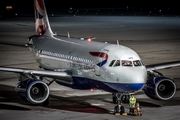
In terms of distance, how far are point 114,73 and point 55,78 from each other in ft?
17.6

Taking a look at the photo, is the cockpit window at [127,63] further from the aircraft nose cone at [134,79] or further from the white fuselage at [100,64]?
the aircraft nose cone at [134,79]

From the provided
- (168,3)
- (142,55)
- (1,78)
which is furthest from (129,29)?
(168,3)

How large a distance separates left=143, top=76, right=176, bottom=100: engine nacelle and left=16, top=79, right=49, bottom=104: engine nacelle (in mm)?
5848

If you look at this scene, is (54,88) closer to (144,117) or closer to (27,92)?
(27,92)

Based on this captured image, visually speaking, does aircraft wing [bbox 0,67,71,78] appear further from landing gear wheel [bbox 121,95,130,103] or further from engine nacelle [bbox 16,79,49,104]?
landing gear wheel [bbox 121,95,130,103]

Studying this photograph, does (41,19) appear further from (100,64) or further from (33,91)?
(100,64)

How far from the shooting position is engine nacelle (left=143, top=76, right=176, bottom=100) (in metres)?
30.5

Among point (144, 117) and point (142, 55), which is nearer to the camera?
point (144, 117)

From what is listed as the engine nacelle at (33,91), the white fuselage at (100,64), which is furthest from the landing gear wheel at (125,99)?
the engine nacelle at (33,91)

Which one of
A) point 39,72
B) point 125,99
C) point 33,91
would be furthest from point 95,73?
point 39,72

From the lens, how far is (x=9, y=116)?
28.0 m

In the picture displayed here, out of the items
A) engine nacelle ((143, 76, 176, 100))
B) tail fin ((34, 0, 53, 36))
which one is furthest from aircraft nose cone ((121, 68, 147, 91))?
tail fin ((34, 0, 53, 36))

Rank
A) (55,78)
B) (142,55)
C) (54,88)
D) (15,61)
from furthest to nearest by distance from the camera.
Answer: (142,55)
(15,61)
(54,88)
(55,78)

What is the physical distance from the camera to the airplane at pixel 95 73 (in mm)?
28219
